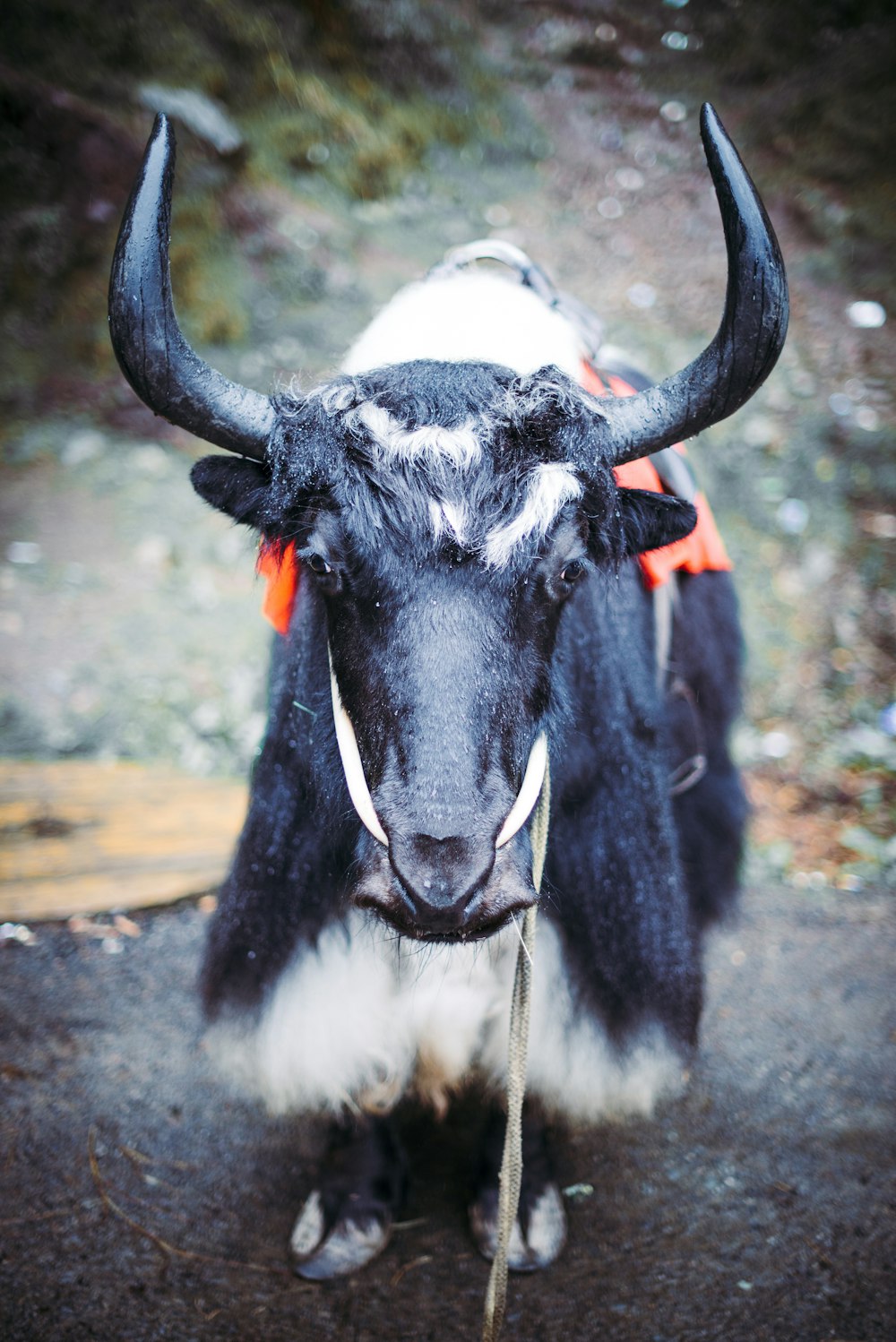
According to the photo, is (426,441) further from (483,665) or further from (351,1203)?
(351,1203)

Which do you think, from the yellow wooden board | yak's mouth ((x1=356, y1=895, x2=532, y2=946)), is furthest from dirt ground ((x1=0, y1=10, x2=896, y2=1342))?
yak's mouth ((x1=356, y1=895, x2=532, y2=946))

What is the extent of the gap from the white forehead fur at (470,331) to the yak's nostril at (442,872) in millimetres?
1171

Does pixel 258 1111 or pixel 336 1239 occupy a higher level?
pixel 258 1111

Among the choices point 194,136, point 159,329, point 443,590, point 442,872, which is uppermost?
point 194,136

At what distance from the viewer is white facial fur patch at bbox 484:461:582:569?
1.69 metres

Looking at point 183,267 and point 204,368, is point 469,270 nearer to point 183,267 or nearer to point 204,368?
point 204,368

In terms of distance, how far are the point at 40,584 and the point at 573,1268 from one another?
4753mm

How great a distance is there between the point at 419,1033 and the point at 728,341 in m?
1.78

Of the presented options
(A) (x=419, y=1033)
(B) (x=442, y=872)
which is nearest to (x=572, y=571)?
(B) (x=442, y=872)

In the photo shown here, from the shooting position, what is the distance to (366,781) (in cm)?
179

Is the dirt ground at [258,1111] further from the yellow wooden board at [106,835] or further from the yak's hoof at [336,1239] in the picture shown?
the yellow wooden board at [106,835]

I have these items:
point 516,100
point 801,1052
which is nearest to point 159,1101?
point 801,1052

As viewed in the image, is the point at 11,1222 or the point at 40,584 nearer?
the point at 11,1222

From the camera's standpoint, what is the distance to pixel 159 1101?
2.96 meters
